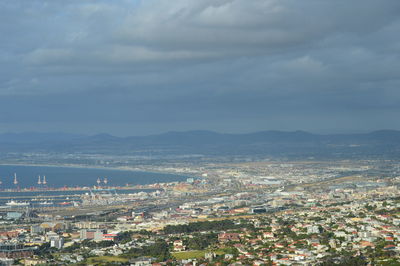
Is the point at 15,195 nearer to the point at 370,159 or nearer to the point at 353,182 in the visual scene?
the point at 353,182

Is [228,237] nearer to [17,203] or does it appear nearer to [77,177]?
[17,203]

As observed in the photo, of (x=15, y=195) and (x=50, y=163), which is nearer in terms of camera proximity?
(x=15, y=195)

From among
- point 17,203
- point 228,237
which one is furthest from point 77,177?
point 228,237

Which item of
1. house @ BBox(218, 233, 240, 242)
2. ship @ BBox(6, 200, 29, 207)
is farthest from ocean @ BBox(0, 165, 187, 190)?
house @ BBox(218, 233, 240, 242)

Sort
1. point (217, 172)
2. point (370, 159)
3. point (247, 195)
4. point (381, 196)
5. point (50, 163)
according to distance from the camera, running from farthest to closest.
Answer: point (50, 163), point (370, 159), point (217, 172), point (247, 195), point (381, 196)

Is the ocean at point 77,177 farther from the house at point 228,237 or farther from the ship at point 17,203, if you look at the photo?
the house at point 228,237

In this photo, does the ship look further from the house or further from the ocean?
the house

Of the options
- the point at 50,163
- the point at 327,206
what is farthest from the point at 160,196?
the point at 50,163

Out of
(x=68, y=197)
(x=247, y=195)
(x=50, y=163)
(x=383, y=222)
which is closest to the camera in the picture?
(x=383, y=222)

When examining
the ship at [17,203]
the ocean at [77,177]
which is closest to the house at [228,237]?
the ship at [17,203]
